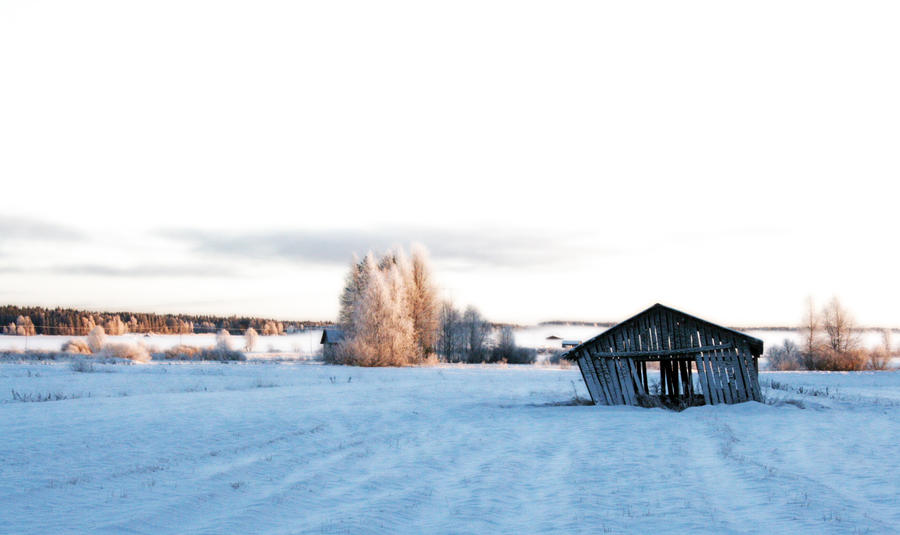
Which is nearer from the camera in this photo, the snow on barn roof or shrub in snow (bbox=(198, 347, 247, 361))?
the snow on barn roof

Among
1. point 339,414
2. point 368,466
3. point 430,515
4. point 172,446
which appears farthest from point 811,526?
point 339,414

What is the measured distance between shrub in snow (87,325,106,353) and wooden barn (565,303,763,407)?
65.8 m

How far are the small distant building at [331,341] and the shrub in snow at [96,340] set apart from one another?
2451 cm

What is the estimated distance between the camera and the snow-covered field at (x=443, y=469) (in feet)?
25.7

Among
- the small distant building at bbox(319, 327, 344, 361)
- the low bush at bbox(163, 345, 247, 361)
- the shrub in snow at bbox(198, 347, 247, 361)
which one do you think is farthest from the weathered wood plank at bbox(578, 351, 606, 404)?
the shrub in snow at bbox(198, 347, 247, 361)

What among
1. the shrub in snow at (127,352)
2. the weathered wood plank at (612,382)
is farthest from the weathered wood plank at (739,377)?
the shrub in snow at (127,352)

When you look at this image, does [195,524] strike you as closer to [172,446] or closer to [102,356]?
[172,446]

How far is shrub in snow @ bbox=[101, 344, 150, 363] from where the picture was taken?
60781 millimetres

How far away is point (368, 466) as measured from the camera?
36.7 feet

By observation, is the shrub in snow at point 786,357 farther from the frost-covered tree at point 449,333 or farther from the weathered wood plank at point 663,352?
the weathered wood plank at point 663,352

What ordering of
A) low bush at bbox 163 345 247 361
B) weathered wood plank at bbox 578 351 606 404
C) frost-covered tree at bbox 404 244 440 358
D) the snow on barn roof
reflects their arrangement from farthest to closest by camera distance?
low bush at bbox 163 345 247 361
frost-covered tree at bbox 404 244 440 358
weathered wood plank at bbox 578 351 606 404
the snow on barn roof

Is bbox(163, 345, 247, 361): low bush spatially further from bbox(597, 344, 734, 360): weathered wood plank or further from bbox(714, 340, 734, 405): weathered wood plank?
bbox(714, 340, 734, 405): weathered wood plank

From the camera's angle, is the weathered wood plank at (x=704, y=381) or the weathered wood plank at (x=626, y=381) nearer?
the weathered wood plank at (x=704, y=381)

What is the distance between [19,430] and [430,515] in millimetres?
11037
